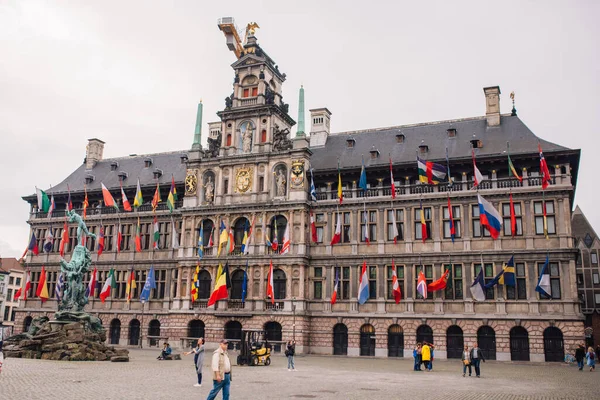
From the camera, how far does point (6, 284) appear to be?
106250 millimetres

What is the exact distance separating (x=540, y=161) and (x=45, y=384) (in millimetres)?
38895

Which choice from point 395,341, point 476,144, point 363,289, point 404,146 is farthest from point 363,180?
point 395,341

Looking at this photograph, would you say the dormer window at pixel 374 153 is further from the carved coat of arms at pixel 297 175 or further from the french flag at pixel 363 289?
the french flag at pixel 363 289

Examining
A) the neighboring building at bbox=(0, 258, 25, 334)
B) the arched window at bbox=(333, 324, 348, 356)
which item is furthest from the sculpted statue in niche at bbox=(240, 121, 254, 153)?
the neighboring building at bbox=(0, 258, 25, 334)

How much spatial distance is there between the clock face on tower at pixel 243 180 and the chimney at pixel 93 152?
24123mm

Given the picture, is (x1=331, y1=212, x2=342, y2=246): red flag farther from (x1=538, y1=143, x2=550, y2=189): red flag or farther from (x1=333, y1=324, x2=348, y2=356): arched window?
(x1=538, y1=143, x2=550, y2=189): red flag

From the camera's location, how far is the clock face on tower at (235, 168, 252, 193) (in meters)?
A: 56.6

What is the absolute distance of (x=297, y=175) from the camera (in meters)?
54.4

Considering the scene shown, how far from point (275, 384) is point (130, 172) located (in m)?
47.9

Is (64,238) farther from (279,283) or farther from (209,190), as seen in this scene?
(279,283)

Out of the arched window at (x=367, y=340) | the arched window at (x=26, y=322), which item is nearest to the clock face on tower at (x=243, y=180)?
the arched window at (x=367, y=340)

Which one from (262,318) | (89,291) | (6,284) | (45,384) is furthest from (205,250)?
(6,284)

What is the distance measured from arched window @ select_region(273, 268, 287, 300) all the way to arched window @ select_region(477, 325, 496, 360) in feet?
55.9

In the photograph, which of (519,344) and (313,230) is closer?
(519,344)
